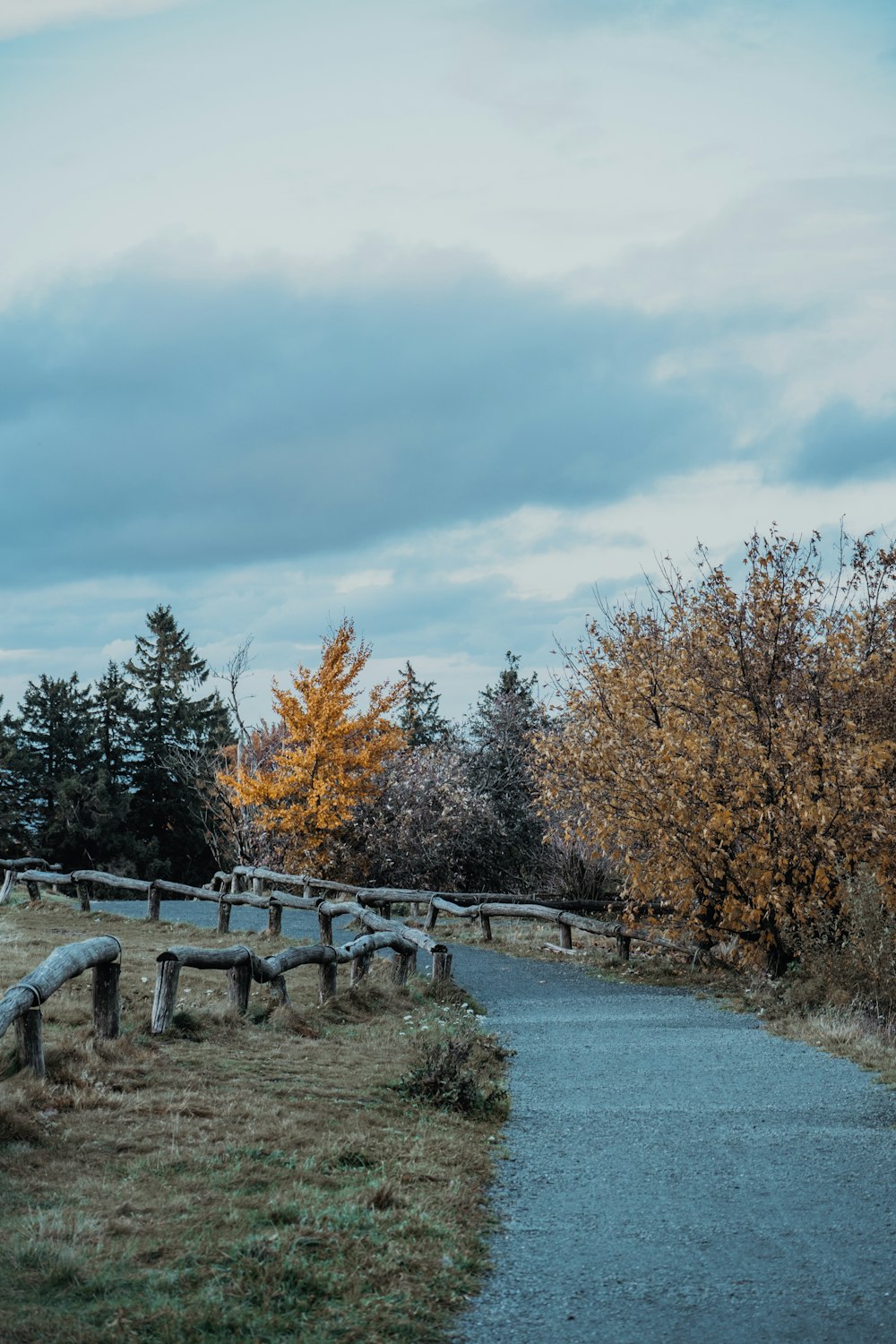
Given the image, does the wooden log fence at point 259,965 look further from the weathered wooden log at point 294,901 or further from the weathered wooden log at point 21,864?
the weathered wooden log at point 21,864

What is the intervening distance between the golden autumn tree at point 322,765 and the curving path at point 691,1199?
65.4 ft

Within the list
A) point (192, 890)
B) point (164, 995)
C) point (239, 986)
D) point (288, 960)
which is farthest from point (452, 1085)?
point (192, 890)

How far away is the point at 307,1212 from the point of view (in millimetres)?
5820

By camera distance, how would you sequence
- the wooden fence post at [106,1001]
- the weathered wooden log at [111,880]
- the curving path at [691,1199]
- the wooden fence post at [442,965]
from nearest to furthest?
the curving path at [691,1199], the wooden fence post at [106,1001], the wooden fence post at [442,965], the weathered wooden log at [111,880]

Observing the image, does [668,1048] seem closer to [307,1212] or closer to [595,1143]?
[595,1143]

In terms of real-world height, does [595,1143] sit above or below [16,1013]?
below

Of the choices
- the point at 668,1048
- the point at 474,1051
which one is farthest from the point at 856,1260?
the point at 668,1048

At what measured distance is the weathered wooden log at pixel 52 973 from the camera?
7574mm

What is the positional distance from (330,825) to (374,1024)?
64.4ft

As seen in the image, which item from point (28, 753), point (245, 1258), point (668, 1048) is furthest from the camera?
point (28, 753)

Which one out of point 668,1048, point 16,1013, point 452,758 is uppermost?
point 452,758

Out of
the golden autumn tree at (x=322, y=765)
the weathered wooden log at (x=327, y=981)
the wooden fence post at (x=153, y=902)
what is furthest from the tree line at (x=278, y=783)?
the weathered wooden log at (x=327, y=981)

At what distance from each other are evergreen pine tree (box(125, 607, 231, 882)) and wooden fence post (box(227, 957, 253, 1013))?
129ft

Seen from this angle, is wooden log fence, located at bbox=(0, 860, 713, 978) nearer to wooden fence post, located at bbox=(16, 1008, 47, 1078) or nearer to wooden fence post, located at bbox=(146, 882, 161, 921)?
wooden fence post, located at bbox=(146, 882, 161, 921)
